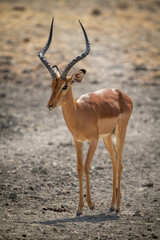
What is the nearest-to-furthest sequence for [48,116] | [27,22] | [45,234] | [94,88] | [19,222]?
[45,234], [19,222], [48,116], [94,88], [27,22]

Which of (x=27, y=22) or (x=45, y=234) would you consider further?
(x=27, y=22)

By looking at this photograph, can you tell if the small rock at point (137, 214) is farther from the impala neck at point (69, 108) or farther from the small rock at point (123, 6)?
the small rock at point (123, 6)

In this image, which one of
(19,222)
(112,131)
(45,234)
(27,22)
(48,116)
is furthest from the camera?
(27,22)

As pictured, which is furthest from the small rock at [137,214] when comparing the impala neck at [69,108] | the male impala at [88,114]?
the impala neck at [69,108]

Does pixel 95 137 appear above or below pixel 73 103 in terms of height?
below

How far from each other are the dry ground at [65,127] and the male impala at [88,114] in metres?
0.36

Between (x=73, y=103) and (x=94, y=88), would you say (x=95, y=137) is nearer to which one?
(x=73, y=103)

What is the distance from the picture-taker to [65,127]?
42.6ft

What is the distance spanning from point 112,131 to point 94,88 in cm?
897

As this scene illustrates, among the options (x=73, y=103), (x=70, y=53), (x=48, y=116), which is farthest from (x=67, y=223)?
(x=70, y=53)

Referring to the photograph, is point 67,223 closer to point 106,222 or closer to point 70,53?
point 106,222

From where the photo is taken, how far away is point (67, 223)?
22.1 ft

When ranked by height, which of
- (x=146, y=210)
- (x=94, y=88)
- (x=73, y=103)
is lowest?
(x=94, y=88)

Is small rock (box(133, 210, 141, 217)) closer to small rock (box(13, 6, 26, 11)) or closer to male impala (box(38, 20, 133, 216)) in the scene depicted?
male impala (box(38, 20, 133, 216))
